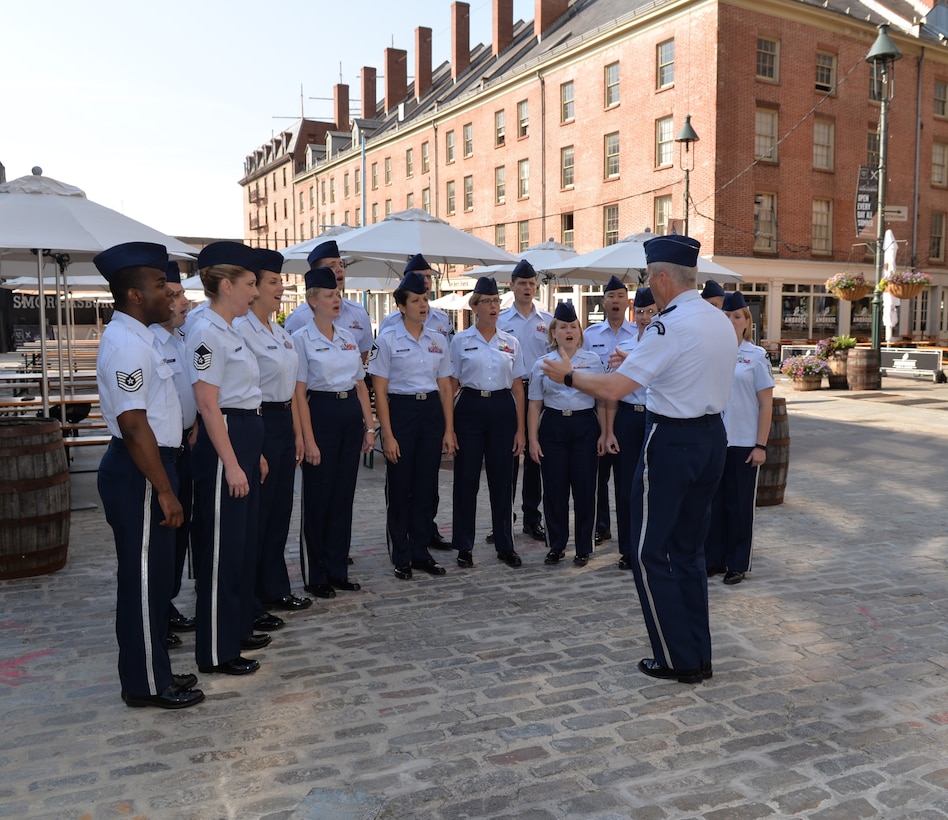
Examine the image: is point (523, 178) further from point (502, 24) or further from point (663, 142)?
point (502, 24)

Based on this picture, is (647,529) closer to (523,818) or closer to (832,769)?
(832,769)

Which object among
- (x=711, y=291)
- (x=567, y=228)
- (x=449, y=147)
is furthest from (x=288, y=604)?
(x=449, y=147)

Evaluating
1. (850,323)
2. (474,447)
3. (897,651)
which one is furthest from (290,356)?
(850,323)

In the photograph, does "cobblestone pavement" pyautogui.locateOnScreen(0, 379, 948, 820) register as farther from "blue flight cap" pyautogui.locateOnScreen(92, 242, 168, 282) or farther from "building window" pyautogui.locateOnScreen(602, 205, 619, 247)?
"building window" pyautogui.locateOnScreen(602, 205, 619, 247)

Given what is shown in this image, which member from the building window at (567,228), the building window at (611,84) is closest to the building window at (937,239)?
the building window at (611,84)

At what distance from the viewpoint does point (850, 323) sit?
105ft

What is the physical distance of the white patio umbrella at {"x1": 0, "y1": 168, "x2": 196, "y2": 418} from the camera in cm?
637

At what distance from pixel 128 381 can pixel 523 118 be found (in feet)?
117

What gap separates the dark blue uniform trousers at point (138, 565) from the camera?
149 inches

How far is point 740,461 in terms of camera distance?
5.95m

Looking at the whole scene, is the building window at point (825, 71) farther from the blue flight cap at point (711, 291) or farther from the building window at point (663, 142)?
the blue flight cap at point (711, 291)

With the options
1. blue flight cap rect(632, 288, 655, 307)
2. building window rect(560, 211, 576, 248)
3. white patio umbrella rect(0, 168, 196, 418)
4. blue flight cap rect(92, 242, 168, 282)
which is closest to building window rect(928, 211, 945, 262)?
building window rect(560, 211, 576, 248)

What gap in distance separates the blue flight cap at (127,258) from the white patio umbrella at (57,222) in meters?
2.82

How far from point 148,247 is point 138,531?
128cm
